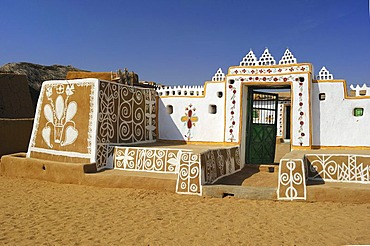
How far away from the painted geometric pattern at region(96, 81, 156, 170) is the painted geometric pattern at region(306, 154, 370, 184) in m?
4.43

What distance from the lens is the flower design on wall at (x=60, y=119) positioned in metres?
7.82

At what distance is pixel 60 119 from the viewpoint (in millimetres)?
8039

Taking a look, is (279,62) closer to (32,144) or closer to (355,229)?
(355,229)

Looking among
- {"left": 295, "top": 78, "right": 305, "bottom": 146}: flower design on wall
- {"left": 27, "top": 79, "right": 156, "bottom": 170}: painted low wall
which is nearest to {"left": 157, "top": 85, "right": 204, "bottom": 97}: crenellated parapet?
{"left": 27, "top": 79, "right": 156, "bottom": 170}: painted low wall

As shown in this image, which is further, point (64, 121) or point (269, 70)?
point (269, 70)

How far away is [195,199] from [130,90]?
158 inches

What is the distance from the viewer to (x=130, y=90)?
8742 millimetres

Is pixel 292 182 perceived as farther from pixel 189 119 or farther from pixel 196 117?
pixel 189 119

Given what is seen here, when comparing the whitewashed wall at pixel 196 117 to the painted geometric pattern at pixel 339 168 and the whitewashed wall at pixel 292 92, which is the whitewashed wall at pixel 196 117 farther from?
the painted geometric pattern at pixel 339 168

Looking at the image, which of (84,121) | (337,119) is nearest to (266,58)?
(337,119)

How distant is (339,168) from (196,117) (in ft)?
14.2

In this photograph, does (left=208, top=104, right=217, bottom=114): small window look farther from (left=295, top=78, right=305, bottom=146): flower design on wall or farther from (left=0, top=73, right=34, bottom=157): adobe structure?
(left=0, top=73, right=34, bottom=157): adobe structure

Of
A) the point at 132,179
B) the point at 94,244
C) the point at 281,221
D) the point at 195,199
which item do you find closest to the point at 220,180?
the point at 195,199

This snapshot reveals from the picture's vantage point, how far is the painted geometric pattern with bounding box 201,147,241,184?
650cm
